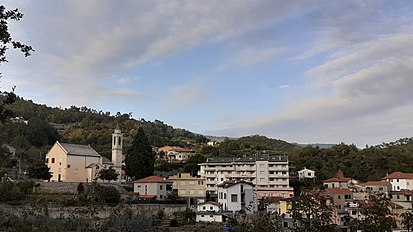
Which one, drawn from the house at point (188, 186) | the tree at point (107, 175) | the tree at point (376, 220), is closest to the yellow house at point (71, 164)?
the tree at point (107, 175)

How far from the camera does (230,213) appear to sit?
40.3 metres

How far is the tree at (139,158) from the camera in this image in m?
47.4

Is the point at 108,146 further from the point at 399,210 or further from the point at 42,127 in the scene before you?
the point at 399,210

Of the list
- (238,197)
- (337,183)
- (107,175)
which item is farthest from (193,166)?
(337,183)

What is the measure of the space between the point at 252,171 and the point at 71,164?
22684mm

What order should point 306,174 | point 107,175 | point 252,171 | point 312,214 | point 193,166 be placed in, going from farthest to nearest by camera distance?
point 193,166 < point 306,174 < point 252,171 < point 107,175 < point 312,214

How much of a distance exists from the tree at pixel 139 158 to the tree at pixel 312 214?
33.4 m

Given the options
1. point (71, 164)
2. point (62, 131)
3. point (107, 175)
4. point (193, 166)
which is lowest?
point (107, 175)

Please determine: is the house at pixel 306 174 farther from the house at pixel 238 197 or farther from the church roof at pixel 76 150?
the church roof at pixel 76 150

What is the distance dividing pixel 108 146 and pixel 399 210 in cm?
5220

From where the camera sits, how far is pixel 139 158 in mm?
48406

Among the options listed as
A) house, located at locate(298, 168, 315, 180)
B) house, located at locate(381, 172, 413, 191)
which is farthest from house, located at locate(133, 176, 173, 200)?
house, located at locate(381, 172, 413, 191)

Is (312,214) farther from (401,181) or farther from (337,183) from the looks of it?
(401,181)

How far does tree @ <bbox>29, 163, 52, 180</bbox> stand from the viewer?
43819 mm
